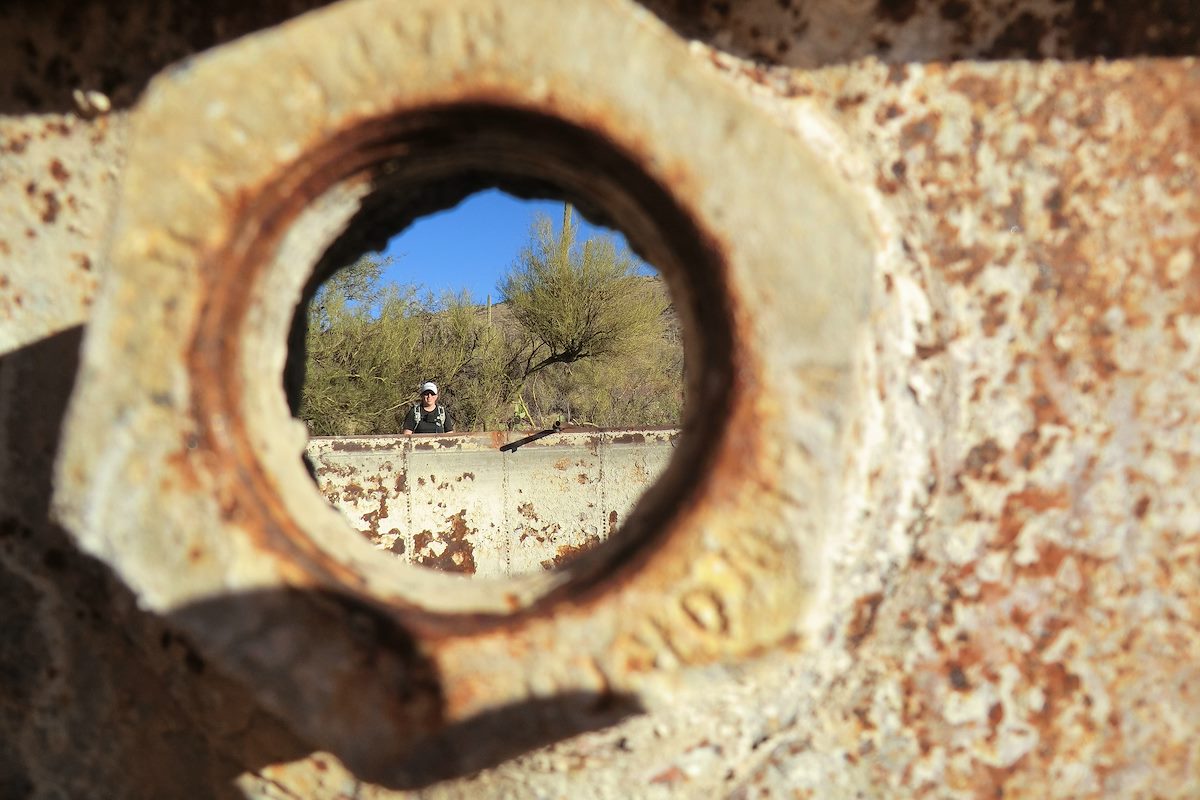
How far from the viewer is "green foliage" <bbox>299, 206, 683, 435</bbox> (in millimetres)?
13094

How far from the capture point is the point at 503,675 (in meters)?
0.84

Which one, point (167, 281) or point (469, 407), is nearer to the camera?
point (167, 281)

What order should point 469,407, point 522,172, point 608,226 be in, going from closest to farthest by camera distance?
point 522,172
point 608,226
point 469,407

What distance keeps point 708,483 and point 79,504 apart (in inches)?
28.9

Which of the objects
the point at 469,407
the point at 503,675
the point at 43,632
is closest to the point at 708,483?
the point at 503,675

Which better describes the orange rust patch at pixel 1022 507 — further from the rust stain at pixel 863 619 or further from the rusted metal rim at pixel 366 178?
the rusted metal rim at pixel 366 178

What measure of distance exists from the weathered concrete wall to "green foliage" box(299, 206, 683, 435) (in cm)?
863

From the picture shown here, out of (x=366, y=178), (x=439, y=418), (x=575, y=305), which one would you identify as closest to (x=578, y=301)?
(x=575, y=305)

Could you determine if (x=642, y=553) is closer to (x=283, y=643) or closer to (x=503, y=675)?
(x=503, y=675)

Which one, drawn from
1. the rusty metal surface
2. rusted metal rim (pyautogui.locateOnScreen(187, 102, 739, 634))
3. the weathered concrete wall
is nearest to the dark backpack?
the weathered concrete wall

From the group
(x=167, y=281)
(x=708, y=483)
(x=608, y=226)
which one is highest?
(x=608, y=226)

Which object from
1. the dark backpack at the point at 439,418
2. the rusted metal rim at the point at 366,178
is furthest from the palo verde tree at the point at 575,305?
the rusted metal rim at the point at 366,178

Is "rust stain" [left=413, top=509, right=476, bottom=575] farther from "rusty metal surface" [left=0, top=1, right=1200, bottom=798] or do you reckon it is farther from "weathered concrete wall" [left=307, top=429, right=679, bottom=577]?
"rusty metal surface" [left=0, top=1, right=1200, bottom=798]

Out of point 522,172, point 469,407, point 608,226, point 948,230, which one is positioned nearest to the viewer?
point 948,230
